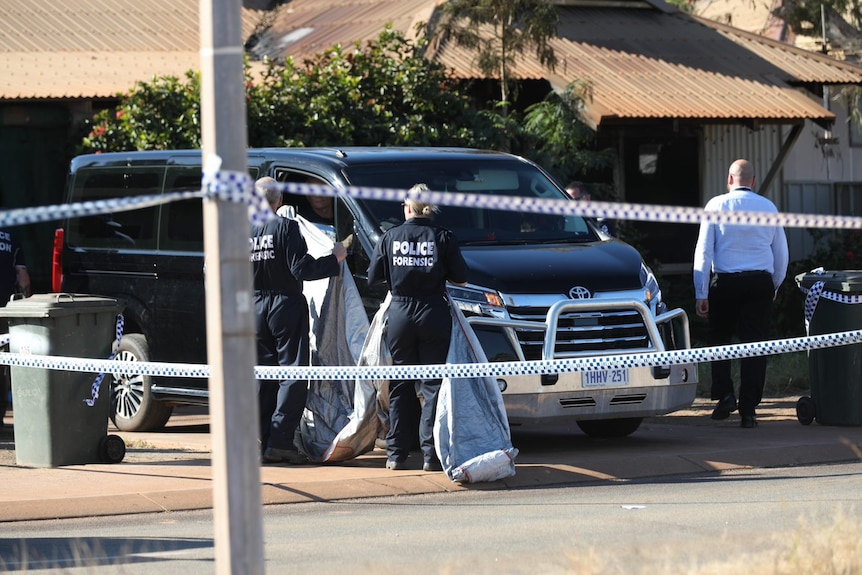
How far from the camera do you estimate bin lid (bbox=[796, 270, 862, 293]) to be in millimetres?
10641

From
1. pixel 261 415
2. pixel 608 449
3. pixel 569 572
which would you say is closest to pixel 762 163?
pixel 608 449

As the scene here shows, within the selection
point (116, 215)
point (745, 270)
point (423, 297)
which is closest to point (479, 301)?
point (423, 297)

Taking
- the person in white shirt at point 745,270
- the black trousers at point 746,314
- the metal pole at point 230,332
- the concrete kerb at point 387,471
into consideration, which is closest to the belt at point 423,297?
the concrete kerb at point 387,471

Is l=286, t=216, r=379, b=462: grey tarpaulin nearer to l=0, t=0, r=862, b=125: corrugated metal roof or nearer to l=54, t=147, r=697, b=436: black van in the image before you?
l=54, t=147, r=697, b=436: black van

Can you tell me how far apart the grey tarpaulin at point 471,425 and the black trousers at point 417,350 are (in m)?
0.09

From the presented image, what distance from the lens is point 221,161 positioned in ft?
15.0

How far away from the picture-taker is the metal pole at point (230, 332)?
177 inches

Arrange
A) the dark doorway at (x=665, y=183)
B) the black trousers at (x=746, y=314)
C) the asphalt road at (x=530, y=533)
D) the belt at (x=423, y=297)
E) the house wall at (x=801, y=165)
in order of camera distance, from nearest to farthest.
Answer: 1. the asphalt road at (x=530, y=533)
2. the belt at (x=423, y=297)
3. the black trousers at (x=746, y=314)
4. the dark doorway at (x=665, y=183)
5. the house wall at (x=801, y=165)

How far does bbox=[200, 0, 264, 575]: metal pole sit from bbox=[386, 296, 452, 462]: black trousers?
4.40 metres

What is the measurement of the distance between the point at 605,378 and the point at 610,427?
136 centimetres

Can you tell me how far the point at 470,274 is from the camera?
9.45 m

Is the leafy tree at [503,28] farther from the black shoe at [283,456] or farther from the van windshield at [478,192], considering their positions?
the black shoe at [283,456]

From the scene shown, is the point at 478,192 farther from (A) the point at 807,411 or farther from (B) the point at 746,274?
(A) the point at 807,411

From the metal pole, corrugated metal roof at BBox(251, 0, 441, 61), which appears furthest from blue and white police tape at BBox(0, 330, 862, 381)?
corrugated metal roof at BBox(251, 0, 441, 61)
